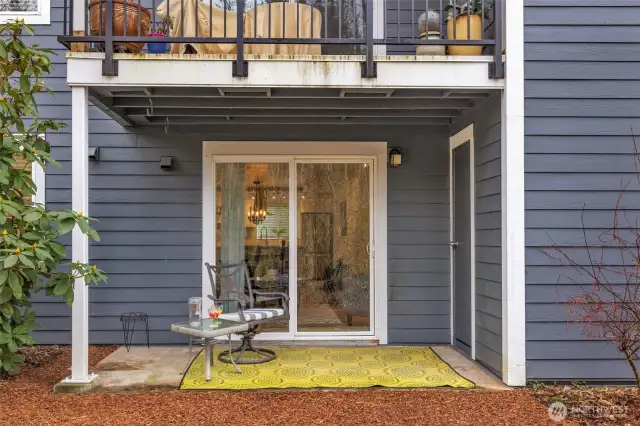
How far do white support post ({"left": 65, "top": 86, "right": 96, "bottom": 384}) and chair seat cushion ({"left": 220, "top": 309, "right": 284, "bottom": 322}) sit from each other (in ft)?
3.62

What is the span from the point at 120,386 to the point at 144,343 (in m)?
1.23

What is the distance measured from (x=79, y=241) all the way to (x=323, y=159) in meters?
2.35

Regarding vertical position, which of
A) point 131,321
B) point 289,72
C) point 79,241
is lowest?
point 131,321

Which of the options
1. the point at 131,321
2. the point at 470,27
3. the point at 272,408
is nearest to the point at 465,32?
the point at 470,27

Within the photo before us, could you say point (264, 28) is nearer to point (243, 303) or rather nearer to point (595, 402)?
point (243, 303)

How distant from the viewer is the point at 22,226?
361cm

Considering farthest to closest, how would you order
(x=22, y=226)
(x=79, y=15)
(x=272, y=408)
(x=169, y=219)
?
1. (x=169, y=219)
2. (x=79, y=15)
3. (x=22, y=226)
4. (x=272, y=408)

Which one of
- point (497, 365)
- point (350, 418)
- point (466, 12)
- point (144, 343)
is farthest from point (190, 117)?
point (497, 365)

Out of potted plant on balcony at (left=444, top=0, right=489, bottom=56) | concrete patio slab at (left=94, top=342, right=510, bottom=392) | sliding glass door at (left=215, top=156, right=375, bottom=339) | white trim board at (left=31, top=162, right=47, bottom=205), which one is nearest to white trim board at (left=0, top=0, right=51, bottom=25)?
white trim board at (left=31, top=162, right=47, bottom=205)

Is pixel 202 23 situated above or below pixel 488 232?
above

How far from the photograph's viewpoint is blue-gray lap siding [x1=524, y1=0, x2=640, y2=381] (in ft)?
12.4

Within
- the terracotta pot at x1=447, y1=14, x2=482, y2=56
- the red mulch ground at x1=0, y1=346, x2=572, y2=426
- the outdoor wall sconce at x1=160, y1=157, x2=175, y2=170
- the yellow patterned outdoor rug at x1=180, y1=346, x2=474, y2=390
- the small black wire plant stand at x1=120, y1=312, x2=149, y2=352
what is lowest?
the red mulch ground at x1=0, y1=346, x2=572, y2=426

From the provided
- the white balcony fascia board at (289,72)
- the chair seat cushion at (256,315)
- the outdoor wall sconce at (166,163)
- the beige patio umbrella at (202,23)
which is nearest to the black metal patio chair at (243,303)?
the chair seat cushion at (256,315)

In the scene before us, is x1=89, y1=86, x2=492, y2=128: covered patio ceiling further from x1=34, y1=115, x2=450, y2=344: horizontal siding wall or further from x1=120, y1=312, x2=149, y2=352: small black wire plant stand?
x1=120, y1=312, x2=149, y2=352: small black wire plant stand
